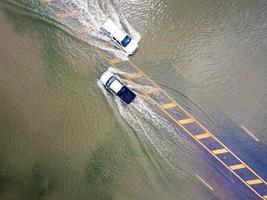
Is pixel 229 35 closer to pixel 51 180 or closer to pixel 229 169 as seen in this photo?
pixel 229 169

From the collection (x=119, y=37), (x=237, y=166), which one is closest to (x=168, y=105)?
(x=119, y=37)

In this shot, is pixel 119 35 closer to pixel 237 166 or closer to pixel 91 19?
pixel 91 19

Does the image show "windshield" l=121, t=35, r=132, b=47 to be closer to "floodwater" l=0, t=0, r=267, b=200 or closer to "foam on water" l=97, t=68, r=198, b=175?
"floodwater" l=0, t=0, r=267, b=200

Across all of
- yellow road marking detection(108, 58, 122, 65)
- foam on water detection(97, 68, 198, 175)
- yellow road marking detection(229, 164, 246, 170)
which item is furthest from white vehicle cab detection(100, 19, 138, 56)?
yellow road marking detection(229, 164, 246, 170)

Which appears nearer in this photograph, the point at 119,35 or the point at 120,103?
the point at 119,35

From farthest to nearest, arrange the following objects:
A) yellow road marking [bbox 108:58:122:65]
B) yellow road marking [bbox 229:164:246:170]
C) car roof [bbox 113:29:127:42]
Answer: yellow road marking [bbox 108:58:122:65]
yellow road marking [bbox 229:164:246:170]
car roof [bbox 113:29:127:42]

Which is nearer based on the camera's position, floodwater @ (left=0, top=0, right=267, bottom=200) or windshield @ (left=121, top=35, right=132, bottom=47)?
windshield @ (left=121, top=35, right=132, bottom=47)

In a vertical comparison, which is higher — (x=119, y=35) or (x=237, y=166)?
(x=119, y=35)
